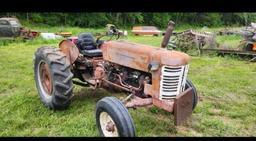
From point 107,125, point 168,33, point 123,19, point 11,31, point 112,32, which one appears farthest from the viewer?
point 123,19

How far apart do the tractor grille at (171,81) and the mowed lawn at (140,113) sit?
615 mm

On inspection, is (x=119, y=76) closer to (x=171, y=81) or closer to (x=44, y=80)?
(x=171, y=81)

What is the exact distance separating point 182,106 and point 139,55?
2.84ft

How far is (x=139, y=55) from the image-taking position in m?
4.57

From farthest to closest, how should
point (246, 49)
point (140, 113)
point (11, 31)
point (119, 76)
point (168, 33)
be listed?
1. point (11, 31)
2. point (246, 49)
3. point (140, 113)
4. point (119, 76)
5. point (168, 33)

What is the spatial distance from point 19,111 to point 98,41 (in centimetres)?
167

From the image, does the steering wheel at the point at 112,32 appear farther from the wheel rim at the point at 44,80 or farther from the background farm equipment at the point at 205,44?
the background farm equipment at the point at 205,44

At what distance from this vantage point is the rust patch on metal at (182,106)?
423cm

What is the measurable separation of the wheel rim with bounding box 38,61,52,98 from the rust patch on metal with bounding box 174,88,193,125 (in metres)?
2.24

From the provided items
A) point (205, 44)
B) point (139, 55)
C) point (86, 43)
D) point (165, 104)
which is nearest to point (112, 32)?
point (86, 43)

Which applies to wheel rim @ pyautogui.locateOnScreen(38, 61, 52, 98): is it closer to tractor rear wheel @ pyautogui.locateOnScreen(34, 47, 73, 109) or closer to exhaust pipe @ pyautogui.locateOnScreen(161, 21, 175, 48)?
tractor rear wheel @ pyautogui.locateOnScreen(34, 47, 73, 109)

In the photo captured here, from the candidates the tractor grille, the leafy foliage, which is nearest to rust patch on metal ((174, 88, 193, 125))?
the tractor grille

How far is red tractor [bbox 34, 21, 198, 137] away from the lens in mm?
4207
